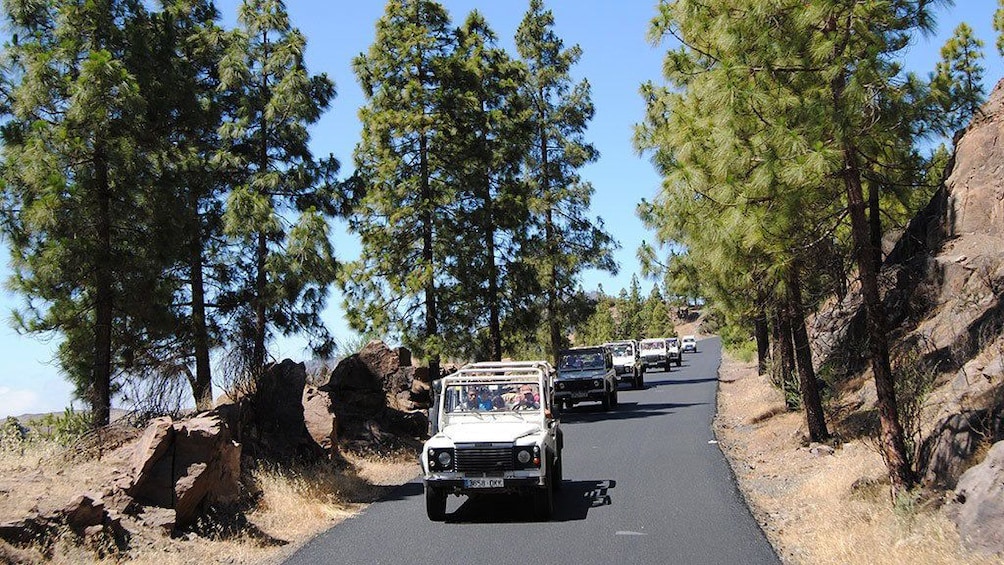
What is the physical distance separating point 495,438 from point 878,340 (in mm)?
4952

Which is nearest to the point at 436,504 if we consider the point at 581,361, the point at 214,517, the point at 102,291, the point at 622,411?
the point at 214,517

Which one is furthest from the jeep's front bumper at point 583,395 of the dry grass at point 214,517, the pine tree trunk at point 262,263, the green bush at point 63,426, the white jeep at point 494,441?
the green bush at point 63,426

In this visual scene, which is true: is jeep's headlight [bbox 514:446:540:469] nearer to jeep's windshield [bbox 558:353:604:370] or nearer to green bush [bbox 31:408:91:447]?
green bush [bbox 31:408:91:447]

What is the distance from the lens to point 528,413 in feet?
41.1

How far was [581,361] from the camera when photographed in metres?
30.4

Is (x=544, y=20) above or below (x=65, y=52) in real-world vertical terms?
above

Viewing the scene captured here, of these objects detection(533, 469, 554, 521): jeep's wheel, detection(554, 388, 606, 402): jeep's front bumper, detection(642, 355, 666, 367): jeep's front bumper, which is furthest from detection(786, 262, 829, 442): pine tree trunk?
detection(642, 355, 666, 367): jeep's front bumper

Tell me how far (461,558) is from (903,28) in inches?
315

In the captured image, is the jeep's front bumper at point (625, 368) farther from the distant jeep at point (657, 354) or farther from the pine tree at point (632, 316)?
the pine tree at point (632, 316)

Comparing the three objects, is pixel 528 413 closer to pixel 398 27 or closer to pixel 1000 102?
pixel 1000 102

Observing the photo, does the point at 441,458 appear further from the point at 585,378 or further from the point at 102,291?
the point at 585,378

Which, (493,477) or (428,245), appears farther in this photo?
(428,245)

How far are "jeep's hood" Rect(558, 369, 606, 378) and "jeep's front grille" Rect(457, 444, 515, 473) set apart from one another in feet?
58.8

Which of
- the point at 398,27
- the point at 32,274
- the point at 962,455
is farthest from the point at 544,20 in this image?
the point at 962,455
